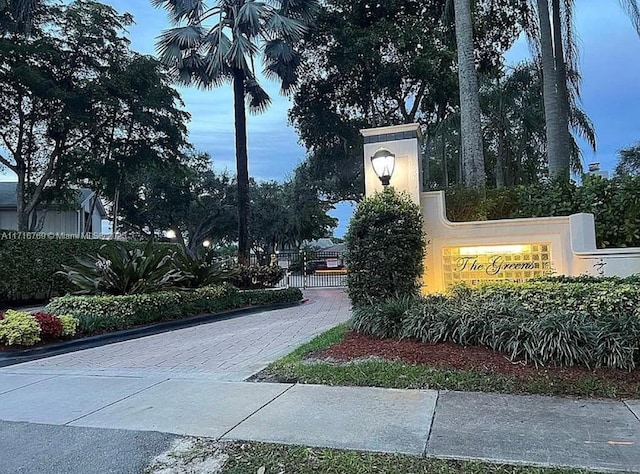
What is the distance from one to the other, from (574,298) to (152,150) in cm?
1909

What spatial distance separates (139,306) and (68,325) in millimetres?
1581

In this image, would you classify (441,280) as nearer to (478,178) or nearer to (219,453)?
(478,178)

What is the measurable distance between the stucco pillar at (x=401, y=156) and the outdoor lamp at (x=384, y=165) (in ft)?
1.07

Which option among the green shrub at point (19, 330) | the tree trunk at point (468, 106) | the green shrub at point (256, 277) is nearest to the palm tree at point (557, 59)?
the tree trunk at point (468, 106)

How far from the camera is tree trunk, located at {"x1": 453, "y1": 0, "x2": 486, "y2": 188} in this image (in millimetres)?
10227

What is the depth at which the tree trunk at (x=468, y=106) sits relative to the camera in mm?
10227

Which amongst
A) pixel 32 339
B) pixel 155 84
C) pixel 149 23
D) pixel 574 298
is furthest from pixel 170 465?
pixel 149 23

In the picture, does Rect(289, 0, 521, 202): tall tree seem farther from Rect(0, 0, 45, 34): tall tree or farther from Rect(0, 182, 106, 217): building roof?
Rect(0, 182, 106, 217): building roof

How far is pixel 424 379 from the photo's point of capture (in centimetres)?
456

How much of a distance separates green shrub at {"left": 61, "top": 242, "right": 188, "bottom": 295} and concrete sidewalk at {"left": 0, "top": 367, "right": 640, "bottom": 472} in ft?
14.3

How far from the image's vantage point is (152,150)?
820 inches

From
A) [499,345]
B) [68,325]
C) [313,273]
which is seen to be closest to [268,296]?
[68,325]

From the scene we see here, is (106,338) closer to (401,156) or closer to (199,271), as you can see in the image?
(199,271)

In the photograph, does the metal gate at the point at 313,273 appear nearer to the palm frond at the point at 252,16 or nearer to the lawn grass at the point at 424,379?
the palm frond at the point at 252,16
